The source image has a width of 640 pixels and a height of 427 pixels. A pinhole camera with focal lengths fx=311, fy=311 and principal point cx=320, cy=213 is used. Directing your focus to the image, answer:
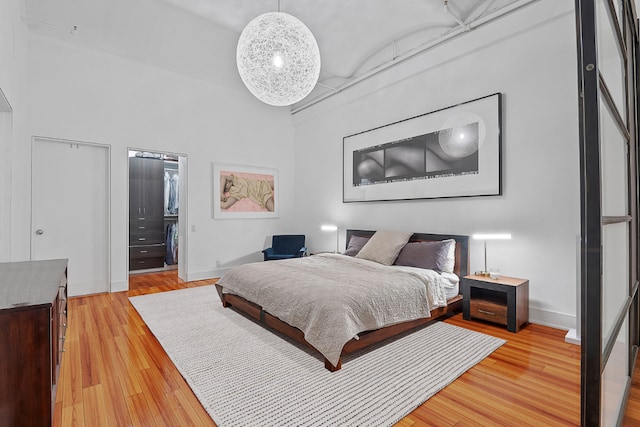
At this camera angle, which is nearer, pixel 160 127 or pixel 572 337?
pixel 572 337

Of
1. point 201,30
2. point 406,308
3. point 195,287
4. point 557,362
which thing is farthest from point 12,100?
point 557,362

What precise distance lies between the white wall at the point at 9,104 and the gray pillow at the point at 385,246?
151 inches

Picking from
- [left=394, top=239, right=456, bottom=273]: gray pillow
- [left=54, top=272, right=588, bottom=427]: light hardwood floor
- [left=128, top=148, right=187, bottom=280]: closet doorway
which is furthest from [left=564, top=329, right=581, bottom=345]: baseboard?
[left=128, top=148, right=187, bottom=280]: closet doorway

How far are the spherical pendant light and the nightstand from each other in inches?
108

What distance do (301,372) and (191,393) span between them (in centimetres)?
Result: 76

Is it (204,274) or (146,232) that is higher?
(146,232)

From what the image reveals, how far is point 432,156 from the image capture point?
13.6 ft

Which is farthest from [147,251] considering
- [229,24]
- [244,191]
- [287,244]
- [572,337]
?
[572,337]

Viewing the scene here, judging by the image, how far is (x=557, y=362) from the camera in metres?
2.44

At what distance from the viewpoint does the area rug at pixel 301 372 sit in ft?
→ 6.06

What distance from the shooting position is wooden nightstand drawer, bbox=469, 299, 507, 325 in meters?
3.13

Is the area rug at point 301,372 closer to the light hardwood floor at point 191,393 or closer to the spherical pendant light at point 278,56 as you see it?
the light hardwood floor at point 191,393

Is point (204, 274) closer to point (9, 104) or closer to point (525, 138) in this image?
point (9, 104)

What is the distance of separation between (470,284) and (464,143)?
169 cm
